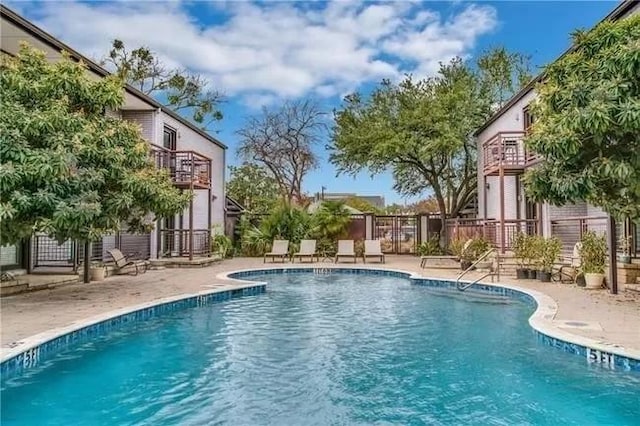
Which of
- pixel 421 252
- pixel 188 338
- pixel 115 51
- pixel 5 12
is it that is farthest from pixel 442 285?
pixel 115 51

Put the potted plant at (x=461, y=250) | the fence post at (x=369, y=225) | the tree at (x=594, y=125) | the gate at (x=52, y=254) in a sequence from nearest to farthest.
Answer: the tree at (x=594, y=125) → the gate at (x=52, y=254) → the potted plant at (x=461, y=250) → the fence post at (x=369, y=225)

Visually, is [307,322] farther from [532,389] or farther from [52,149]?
[52,149]

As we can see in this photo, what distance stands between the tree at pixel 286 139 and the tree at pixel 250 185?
4.31 feet

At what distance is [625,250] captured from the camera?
10.8 meters

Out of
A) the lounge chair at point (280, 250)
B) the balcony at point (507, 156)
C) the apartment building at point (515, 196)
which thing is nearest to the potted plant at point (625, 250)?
the apartment building at point (515, 196)

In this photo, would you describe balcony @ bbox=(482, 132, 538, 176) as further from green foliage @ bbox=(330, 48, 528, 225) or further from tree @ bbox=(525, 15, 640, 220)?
tree @ bbox=(525, 15, 640, 220)

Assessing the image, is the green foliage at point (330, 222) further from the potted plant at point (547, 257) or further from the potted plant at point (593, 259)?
the potted plant at point (593, 259)

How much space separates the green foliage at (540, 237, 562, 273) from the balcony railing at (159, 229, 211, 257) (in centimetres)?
1108

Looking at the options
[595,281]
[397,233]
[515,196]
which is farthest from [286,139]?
[595,281]

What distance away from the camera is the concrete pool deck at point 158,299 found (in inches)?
252

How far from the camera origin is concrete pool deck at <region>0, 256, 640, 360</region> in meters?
6.41

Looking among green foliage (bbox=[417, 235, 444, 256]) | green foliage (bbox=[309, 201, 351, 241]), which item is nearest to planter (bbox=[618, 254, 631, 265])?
green foliage (bbox=[417, 235, 444, 256])

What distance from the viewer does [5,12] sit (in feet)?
27.6

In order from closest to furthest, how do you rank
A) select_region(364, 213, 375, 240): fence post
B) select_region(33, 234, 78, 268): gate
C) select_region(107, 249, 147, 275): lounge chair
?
select_region(33, 234, 78, 268): gate < select_region(107, 249, 147, 275): lounge chair < select_region(364, 213, 375, 240): fence post
